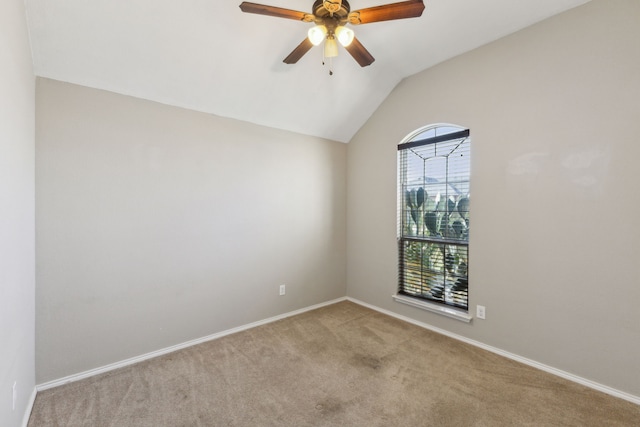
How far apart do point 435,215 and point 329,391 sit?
2.02 m

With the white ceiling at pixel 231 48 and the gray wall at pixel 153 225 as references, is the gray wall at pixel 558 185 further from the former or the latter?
the gray wall at pixel 153 225

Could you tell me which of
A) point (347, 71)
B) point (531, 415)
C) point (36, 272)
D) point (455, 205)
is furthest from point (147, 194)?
point (531, 415)

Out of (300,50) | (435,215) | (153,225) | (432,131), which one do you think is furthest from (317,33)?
(435,215)

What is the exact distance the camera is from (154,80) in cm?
231

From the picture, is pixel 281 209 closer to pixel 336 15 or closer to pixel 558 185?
pixel 336 15

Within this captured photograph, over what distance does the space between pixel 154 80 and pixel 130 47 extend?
28cm

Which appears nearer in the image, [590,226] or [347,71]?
[590,226]

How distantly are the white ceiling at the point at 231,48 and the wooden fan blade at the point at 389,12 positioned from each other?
502 mm

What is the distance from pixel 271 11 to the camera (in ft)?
5.50

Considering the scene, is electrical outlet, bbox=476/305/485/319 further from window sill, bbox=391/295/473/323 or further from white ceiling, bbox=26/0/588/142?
white ceiling, bbox=26/0/588/142

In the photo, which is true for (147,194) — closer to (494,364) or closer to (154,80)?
(154,80)

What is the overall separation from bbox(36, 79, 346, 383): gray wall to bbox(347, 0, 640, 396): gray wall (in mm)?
1916

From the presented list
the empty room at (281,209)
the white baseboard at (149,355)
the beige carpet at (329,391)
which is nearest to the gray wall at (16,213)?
the empty room at (281,209)

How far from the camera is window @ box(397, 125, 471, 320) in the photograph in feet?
9.28
